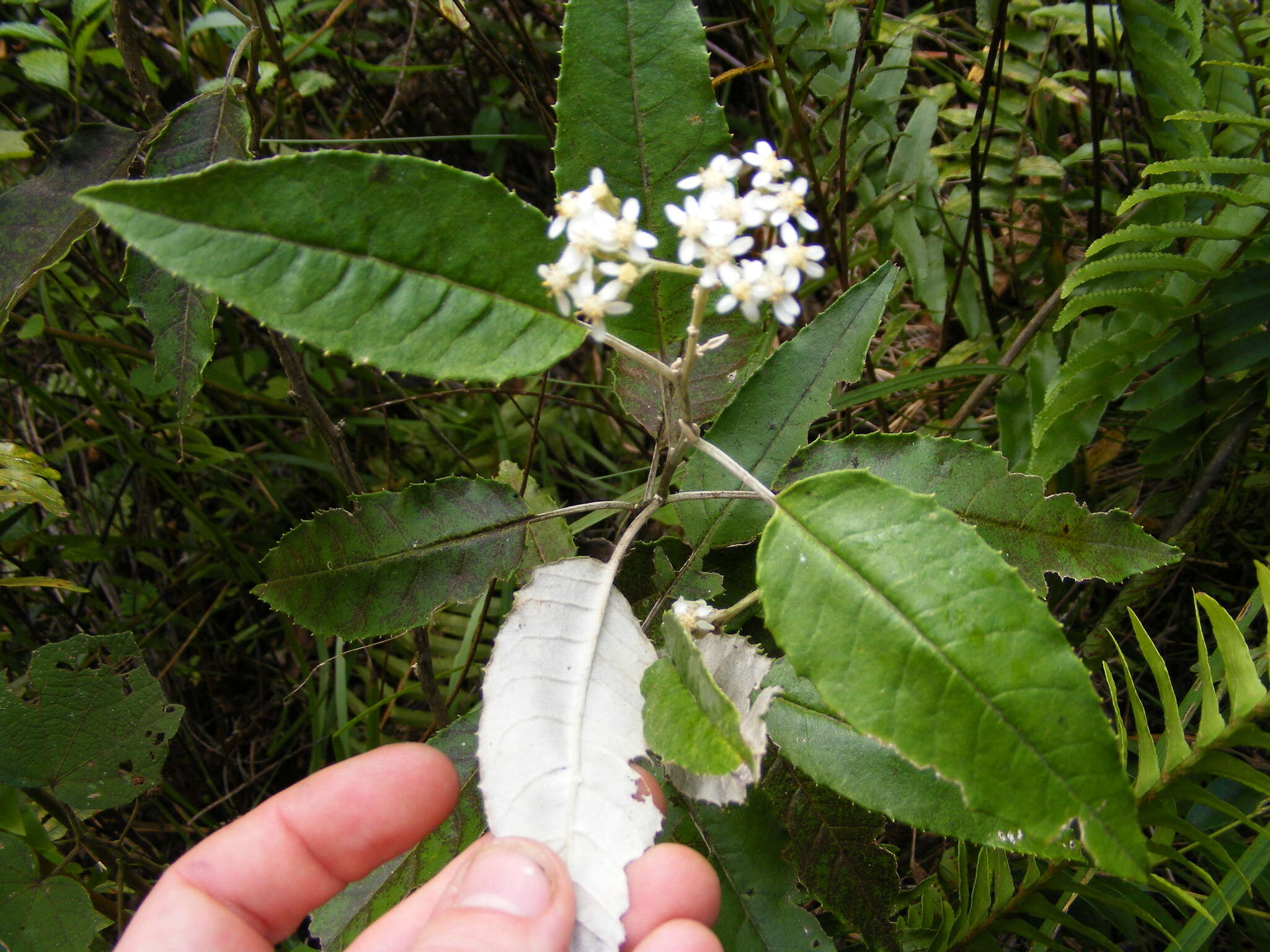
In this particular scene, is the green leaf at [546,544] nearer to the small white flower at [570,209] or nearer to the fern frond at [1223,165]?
the small white flower at [570,209]

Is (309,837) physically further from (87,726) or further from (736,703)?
(736,703)

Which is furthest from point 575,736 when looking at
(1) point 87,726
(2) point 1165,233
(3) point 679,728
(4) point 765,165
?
(2) point 1165,233

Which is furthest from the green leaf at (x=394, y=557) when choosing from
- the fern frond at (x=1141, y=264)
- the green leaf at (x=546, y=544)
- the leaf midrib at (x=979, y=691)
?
the fern frond at (x=1141, y=264)

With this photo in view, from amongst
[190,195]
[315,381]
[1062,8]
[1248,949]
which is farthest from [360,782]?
[1062,8]

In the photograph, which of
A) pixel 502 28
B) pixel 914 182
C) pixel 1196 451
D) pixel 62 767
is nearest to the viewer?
pixel 62 767

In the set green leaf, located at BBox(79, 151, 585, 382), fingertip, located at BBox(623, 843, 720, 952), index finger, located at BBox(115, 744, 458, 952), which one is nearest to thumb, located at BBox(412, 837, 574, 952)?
fingertip, located at BBox(623, 843, 720, 952)

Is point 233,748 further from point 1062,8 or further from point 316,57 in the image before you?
point 1062,8

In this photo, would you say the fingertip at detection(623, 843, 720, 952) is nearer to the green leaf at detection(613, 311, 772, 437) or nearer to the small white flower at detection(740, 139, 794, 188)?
the green leaf at detection(613, 311, 772, 437)
